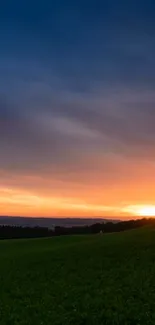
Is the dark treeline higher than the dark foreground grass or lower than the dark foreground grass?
higher

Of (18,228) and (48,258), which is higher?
(18,228)

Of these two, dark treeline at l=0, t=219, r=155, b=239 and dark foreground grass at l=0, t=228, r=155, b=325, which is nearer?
dark foreground grass at l=0, t=228, r=155, b=325

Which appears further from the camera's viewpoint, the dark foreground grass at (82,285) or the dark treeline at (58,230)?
the dark treeline at (58,230)

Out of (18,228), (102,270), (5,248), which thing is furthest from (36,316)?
(18,228)

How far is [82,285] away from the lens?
32.9m

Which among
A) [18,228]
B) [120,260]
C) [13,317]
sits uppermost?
[18,228]

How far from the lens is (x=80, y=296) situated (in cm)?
2895

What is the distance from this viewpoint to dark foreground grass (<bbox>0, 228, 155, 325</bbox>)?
24.2m

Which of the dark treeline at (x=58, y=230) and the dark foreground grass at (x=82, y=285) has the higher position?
the dark treeline at (x=58, y=230)

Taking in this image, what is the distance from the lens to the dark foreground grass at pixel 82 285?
24.2m

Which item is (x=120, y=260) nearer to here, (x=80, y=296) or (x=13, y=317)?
(x=80, y=296)

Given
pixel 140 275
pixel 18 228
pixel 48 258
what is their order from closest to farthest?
pixel 140 275
pixel 48 258
pixel 18 228

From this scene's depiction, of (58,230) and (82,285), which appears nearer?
(82,285)

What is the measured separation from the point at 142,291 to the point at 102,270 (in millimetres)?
10646
